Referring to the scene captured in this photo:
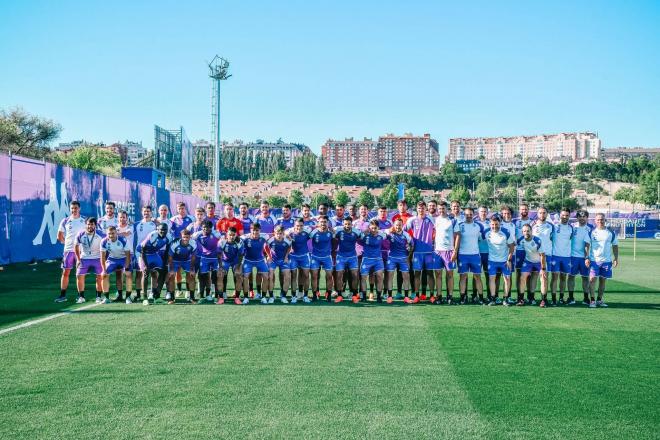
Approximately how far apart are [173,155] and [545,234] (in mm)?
35595

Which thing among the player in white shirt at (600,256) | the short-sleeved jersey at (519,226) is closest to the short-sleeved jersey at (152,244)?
the short-sleeved jersey at (519,226)

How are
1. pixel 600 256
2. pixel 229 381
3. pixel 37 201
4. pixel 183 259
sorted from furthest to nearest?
pixel 37 201
pixel 600 256
pixel 183 259
pixel 229 381

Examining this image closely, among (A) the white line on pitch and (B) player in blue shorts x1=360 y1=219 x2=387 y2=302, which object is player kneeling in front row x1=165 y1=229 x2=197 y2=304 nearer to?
(A) the white line on pitch

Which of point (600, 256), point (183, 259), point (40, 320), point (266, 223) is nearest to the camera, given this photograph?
point (40, 320)

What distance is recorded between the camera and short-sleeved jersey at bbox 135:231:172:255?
36.8 ft

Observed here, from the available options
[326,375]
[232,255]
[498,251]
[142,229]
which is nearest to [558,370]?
[326,375]

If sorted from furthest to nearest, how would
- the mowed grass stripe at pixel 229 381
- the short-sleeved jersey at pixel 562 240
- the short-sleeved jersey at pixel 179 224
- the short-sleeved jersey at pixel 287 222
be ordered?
1. the short-sleeved jersey at pixel 287 222
2. the short-sleeved jersey at pixel 179 224
3. the short-sleeved jersey at pixel 562 240
4. the mowed grass stripe at pixel 229 381

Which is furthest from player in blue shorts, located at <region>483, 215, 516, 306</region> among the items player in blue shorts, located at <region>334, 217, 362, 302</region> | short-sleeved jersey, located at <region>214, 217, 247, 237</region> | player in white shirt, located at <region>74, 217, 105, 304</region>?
player in white shirt, located at <region>74, 217, 105, 304</region>

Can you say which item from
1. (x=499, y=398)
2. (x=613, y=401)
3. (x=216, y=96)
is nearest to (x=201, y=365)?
(x=499, y=398)

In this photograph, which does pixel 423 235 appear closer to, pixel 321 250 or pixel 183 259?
pixel 321 250

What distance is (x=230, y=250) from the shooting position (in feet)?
37.9

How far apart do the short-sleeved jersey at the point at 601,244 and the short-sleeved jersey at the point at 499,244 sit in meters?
1.59

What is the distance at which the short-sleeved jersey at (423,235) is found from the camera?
471 inches

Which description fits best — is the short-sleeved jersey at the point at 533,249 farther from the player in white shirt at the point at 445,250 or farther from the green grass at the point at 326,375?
the green grass at the point at 326,375
